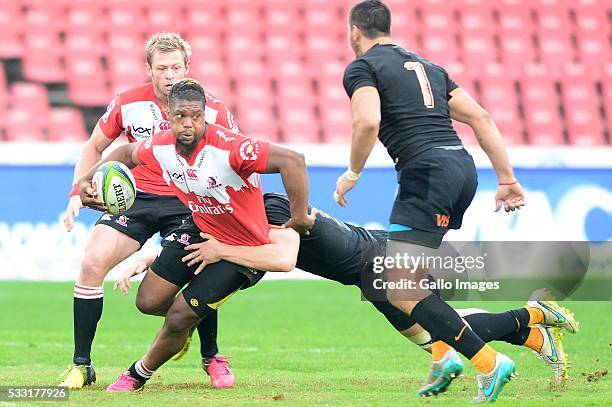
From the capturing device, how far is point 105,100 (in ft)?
59.5

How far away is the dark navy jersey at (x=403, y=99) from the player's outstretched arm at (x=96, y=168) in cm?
151

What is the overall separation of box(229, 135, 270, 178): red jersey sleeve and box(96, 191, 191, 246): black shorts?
134 cm

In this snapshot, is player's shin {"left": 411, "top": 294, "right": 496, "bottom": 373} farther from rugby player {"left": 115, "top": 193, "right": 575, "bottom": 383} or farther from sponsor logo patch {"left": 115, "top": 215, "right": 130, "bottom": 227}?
sponsor logo patch {"left": 115, "top": 215, "right": 130, "bottom": 227}

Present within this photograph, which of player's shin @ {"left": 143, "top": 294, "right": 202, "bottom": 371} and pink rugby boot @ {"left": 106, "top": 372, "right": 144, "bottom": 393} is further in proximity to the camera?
pink rugby boot @ {"left": 106, "top": 372, "right": 144, "bottom": 393}

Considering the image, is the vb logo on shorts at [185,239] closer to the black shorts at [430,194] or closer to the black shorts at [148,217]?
the black shorts at [148,217]

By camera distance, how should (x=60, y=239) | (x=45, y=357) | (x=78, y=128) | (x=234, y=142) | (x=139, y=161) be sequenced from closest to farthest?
(x=234, y=142), (x=139, y=161), (x=45, y=357), (x=60, y=239), (x=78, y=128)

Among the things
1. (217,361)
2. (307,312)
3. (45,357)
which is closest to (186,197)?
(217,361)

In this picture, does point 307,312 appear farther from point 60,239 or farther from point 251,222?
point 251,222

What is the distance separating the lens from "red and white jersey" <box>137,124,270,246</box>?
6594mm

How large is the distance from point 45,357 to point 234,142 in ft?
10.9

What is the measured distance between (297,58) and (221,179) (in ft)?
41.5

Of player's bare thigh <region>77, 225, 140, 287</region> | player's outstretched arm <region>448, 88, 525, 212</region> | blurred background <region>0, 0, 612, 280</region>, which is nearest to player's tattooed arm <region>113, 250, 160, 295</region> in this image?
player's bare thigh <region>77, 225, 140, 287</region>

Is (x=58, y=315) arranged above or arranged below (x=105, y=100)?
below

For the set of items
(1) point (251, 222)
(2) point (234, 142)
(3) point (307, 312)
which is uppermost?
(2) point (234, 142)
